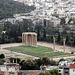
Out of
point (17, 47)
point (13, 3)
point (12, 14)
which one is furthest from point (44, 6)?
point (17, 47)

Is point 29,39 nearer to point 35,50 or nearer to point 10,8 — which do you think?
point 35,50

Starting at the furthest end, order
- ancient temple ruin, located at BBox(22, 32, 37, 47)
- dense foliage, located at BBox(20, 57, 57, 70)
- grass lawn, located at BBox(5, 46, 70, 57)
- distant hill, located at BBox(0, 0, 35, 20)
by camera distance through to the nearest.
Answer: distant hill, located at BBox(0, 0, 35, 20), ancient temple ruin, located at BBox(22, 32, 37, 47), grass lawn, located at BBox(5, 46, 70, 57), dense foliage, located at BBox(20, 57, 57, 70)

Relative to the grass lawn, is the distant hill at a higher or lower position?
higher

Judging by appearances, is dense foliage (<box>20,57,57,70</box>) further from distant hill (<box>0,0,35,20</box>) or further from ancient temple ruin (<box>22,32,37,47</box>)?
distant hill (<box>0,0,35,20</box>)

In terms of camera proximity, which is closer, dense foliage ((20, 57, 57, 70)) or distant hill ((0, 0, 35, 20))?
dense foliage ((20, 57, 57, 70))

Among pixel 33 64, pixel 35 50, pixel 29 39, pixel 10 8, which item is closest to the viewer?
pixel 33 64

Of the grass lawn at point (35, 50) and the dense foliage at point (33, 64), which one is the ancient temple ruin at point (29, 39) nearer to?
the grass lawn at point (35, 50)

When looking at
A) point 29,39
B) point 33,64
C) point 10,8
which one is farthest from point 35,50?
point 10,8

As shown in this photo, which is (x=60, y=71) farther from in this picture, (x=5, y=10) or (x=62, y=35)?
(x=5, y=10)

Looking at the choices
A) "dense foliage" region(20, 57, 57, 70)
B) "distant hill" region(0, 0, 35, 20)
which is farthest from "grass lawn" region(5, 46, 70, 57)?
"distant hill" region(0, 0, 35, 20)
